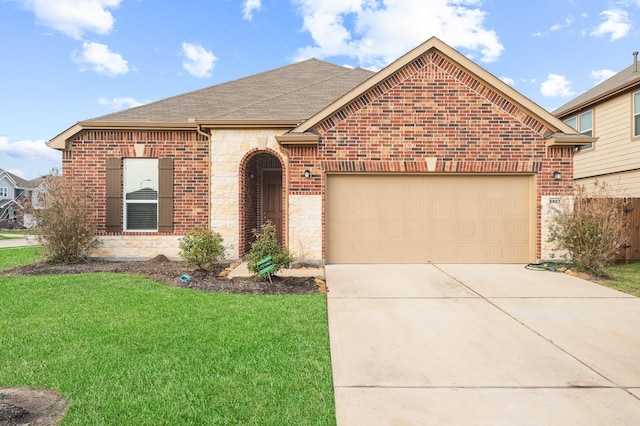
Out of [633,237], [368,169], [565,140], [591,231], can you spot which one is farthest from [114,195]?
[633,237]

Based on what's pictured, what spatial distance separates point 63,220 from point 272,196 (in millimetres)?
5632

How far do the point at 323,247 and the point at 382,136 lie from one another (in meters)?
3.21

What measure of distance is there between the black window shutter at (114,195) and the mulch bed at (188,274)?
A: 1053mm

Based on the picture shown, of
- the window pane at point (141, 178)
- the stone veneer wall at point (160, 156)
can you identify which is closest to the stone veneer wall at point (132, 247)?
the stone veneer wall at point (160, 156)

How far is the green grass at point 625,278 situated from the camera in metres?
7.12

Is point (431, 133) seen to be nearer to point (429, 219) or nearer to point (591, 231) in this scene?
point (429, 219)

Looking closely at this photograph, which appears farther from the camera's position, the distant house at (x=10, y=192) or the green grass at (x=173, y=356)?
the distant house at (x=10, y=192)

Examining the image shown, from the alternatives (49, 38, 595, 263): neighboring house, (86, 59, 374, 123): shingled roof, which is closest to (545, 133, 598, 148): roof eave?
(49, 38, 595, 263): neighboring house

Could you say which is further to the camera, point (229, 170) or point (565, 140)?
point (229, 170)

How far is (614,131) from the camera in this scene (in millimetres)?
13438

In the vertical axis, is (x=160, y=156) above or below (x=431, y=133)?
below

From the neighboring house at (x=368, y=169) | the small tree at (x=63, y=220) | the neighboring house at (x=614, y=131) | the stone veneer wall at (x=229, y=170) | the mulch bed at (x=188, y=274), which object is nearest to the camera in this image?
the mulch bed at (x=188, y=274)

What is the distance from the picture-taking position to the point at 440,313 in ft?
17.7

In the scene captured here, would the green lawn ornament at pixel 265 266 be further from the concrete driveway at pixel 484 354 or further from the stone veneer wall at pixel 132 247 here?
the stone veneer wall at pixel 132 247
